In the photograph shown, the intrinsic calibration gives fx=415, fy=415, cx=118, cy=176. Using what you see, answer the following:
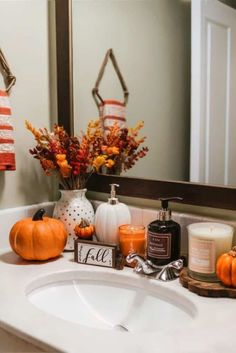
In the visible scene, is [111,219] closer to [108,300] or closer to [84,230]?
[84,230]

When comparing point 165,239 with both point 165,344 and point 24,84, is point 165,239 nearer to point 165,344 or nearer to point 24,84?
point 165,344

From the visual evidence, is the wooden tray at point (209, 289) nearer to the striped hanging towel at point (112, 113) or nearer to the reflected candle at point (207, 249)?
the reflected candle at point (207, 249)

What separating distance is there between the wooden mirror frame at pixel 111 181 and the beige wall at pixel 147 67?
0.02m

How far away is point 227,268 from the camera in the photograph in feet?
2.83

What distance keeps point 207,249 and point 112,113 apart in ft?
1.89

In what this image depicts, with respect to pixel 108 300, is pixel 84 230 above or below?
above

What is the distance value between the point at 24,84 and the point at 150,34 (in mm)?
406

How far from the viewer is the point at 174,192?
109cm

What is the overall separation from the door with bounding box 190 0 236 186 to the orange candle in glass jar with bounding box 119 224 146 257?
197 mm

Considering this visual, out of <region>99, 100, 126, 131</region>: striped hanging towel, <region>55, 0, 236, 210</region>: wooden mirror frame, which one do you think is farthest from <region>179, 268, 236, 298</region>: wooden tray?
<region>99, 100, 126, 131</region>: striped hanging towel

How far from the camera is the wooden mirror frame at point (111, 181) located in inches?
39.6

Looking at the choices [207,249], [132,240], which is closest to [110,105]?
[132,240]

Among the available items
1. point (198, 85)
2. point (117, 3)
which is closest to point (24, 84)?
point (117, 3)

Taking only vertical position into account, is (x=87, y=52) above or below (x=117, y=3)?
below
